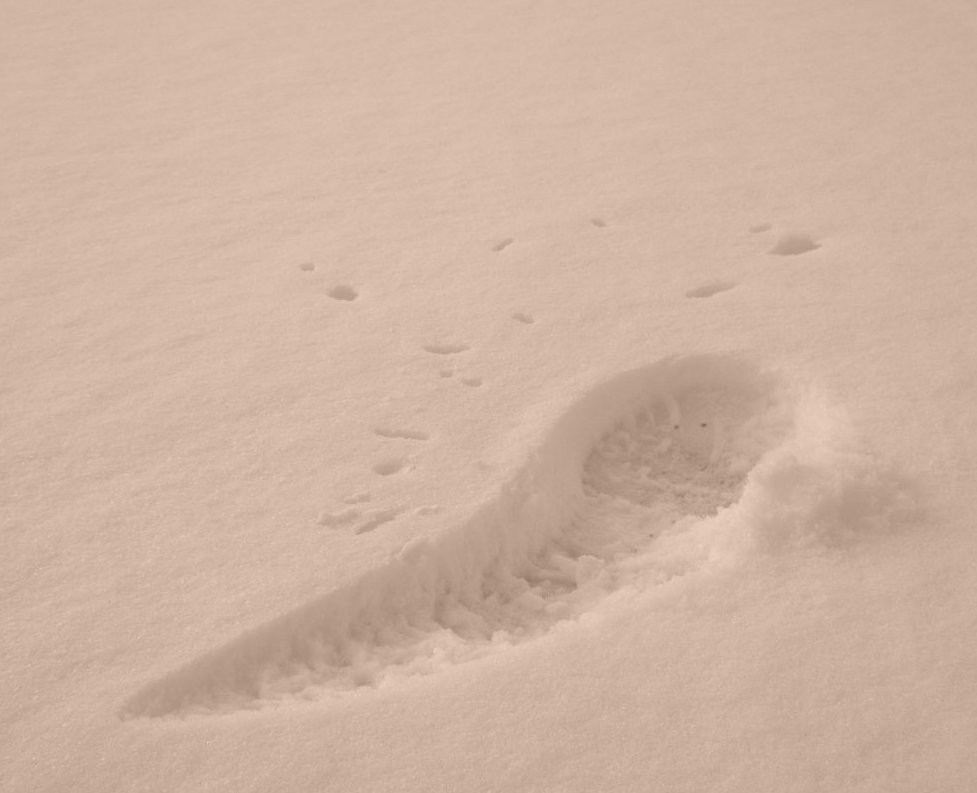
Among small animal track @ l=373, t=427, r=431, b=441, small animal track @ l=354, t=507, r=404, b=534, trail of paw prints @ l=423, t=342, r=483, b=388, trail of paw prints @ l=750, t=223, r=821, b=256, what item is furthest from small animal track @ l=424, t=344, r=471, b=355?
trail of paw prints @ l=750, t=223, r=821, b=256

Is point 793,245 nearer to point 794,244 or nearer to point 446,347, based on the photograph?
point 794,244

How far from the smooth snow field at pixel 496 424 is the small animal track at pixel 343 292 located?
0.08 feet

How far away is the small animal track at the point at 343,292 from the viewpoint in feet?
6.27

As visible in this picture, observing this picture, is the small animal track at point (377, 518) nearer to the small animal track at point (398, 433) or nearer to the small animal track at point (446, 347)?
the small animal track at point (398, 433)

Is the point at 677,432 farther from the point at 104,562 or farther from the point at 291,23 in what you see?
the point at 291,23

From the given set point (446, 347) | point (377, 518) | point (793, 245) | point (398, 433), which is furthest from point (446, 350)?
point (793, 245)

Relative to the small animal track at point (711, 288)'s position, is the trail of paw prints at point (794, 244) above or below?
above

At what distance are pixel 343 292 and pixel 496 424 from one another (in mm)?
449

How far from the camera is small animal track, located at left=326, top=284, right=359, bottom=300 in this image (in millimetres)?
1911

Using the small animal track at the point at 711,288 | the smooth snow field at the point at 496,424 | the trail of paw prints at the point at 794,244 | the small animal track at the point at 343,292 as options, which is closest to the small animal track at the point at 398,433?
the smooth snow field at the point at 496,424

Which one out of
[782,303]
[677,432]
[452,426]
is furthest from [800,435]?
[452,426]

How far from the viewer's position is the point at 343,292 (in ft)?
6.29

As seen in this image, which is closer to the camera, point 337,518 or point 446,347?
point 337,518

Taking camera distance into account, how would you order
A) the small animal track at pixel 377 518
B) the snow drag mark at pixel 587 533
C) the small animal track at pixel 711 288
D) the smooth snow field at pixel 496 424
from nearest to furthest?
1. the smooth snow field at pixel 496 424
2. the snow drag mark at pixel 587 533
3. the small animal track at pixel 377 518
4. the small animal track at pixel 711 288
